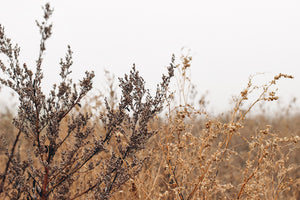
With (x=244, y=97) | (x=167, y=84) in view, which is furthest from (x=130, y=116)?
(x=244, y=97)

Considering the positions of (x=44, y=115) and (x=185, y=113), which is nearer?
(x=44, y=115)

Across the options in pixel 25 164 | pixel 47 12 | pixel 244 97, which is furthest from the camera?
pixel 25 164

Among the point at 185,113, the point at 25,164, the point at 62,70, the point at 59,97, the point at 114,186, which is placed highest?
the point at 62,70

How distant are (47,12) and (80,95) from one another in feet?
2.05

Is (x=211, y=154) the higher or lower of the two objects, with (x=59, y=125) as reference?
lower

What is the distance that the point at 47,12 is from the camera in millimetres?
1769

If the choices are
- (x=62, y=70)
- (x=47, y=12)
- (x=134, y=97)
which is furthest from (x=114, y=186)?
(x=47, y=12)

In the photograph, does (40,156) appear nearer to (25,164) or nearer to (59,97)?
(25,164)

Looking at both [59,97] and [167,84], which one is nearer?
[59,97]

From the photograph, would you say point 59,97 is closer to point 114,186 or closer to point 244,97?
point 114,186

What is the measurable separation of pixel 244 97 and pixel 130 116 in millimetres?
886

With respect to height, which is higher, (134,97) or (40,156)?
(134,97)

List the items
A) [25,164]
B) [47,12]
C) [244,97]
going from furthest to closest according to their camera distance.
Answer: [25,164] < [244,97] < [47,12]

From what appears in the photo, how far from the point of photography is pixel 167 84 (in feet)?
6.79
